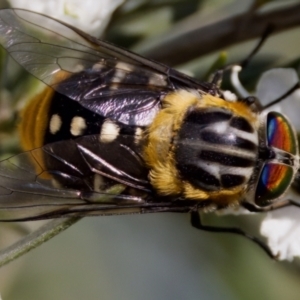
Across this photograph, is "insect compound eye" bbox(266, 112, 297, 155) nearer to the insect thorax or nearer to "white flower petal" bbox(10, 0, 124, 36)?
the insect thorax

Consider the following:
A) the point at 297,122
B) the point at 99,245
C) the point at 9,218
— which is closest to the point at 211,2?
the point at 297,122

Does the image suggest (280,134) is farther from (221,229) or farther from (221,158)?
(221,229)

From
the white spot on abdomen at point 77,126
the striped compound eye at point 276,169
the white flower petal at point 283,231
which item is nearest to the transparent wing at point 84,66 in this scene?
the white spot on abdomen at point 77,126

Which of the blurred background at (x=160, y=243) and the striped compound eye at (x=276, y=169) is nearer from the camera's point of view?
the striped compound eye at (x=276, y=169)

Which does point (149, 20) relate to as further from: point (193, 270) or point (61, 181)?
point (193, 270)

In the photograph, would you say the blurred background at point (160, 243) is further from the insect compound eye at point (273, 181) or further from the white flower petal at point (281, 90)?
the insect compound eye at point (273, 181)

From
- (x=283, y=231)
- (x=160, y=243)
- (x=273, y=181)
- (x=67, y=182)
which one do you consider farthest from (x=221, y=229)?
(x=160, y=243)

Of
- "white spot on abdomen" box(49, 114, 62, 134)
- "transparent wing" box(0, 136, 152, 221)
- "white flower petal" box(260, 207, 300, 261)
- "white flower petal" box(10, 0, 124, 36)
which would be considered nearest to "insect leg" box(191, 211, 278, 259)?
"white flower petal" box(260, 207, 300, 261)
